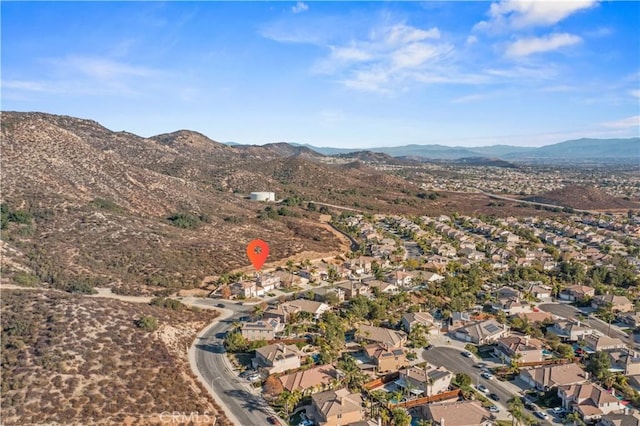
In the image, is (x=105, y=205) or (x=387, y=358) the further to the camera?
(x=105, y=205)

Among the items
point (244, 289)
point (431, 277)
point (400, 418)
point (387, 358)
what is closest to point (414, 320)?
point (387, 358)

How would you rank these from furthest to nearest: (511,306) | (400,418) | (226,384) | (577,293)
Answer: (577,293)
(511,306)
(226,384)
(400,418)

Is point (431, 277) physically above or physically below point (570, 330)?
above

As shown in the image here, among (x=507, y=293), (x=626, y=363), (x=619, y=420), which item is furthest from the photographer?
(x=507, y=293)

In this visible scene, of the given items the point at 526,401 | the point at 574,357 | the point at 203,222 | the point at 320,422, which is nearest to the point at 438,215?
the point at 203,222

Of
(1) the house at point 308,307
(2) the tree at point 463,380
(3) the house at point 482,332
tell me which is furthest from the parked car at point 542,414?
(1) the house at point 308,307

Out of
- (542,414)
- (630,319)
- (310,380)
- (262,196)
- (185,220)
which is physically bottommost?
(542,414)

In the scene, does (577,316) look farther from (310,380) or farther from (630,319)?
(310,380)
